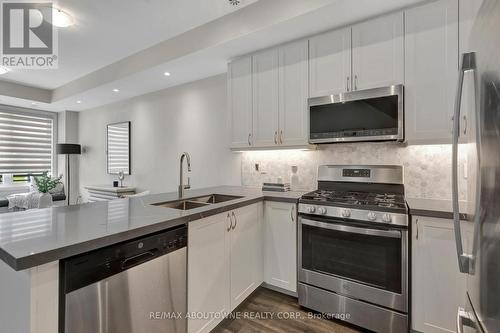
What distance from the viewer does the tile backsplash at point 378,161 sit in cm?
201

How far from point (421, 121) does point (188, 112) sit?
2.99 metres

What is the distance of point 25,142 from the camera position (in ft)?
16.5

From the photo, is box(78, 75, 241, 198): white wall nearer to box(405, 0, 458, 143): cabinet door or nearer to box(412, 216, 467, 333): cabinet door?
box(405, 0, 458, 143): cabinet door

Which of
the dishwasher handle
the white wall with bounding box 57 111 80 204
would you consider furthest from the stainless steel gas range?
the white wall with bounding box 57 111 80 204

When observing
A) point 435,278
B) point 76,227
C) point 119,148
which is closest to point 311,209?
point 435,278

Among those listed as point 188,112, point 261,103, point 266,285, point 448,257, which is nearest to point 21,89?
point 188,112

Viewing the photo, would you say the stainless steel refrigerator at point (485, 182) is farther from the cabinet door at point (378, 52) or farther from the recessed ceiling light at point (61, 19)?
the recessed ceiling light at point (61, 19)

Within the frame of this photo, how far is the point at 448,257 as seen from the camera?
1.57 m

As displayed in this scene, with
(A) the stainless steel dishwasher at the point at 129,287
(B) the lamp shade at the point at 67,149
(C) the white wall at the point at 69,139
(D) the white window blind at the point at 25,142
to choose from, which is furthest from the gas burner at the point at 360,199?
(D) the white window blind at the point at 25,142

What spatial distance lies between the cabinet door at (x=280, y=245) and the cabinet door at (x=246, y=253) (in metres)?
0.08

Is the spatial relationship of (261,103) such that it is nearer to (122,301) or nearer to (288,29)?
(288,29)

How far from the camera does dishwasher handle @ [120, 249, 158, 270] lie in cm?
117

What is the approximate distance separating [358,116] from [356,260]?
120 centimetres

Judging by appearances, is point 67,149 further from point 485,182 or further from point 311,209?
point 485,182
